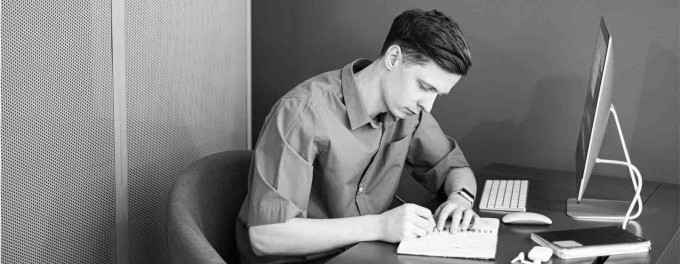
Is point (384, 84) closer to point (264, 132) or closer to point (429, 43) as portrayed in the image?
point (429, 43)

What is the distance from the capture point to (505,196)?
219 cm

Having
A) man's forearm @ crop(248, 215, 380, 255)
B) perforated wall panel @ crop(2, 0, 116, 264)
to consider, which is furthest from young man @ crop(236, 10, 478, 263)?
perforated wall panel @ crop(2, 0, 116, 264)

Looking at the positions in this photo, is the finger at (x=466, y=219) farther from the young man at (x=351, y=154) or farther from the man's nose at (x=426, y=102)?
the man's nose at (x=426, y=102)

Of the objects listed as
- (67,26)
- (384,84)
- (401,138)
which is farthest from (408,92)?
(67,26)

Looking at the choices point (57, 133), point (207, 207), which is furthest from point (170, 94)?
point (207, 207)

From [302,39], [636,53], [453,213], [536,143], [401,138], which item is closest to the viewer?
[453,213]

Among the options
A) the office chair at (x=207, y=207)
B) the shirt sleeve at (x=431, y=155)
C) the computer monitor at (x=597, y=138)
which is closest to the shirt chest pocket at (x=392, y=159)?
the shirt sleeve at (x=431, y=155)

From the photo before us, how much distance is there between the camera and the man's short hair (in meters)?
1.81

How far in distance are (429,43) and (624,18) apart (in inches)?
36.8

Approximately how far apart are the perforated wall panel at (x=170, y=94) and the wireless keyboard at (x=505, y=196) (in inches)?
36.0

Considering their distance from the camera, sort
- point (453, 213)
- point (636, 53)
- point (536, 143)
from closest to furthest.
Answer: point (453, 213)
point (636, 53)
point (536, 143)

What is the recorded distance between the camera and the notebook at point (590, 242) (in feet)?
5.51

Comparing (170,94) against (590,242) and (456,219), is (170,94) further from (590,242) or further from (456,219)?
(590,242)

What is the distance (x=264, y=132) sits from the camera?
1.80 m
